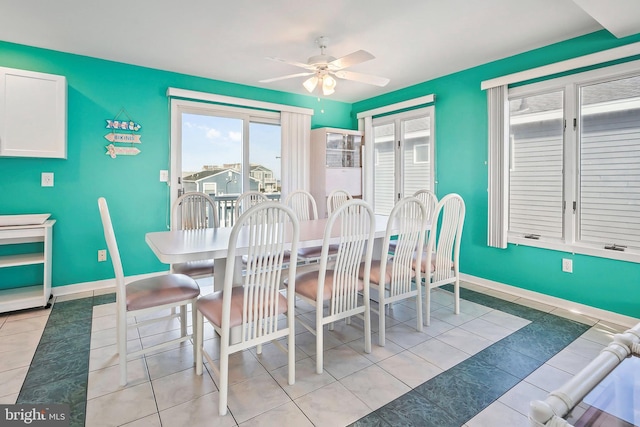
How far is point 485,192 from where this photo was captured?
142 inches

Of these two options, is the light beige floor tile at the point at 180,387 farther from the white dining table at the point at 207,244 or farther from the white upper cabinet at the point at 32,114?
the white upper cabinet at the point at 32,114

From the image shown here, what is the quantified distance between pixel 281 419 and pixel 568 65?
3.54 meters

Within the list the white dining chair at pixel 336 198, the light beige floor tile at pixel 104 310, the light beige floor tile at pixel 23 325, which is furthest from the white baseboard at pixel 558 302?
the light beige floor tile at pixel 23 325

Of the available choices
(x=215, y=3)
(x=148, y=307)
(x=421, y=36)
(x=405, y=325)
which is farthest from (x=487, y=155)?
(x=148, y=307)

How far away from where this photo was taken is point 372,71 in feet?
12.4

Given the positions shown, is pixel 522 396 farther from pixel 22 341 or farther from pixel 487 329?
pixel 22 341

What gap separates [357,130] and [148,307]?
4.14 metres

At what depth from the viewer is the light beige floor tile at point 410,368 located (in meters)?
1.93

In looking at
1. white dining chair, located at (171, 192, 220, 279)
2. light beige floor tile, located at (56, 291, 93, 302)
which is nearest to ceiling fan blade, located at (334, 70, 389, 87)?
white dining chair, located at (171, 192, 220, 279)

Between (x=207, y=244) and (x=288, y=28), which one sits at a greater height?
(x=288, y=28)

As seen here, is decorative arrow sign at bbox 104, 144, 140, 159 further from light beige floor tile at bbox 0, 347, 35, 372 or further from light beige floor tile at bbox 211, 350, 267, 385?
light beige floor tile at bbox 211, 350, 267, 385

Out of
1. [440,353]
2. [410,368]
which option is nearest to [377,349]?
[410,368]

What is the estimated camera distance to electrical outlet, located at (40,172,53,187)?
10.5 ft

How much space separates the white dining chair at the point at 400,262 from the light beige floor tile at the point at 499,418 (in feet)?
2.59
